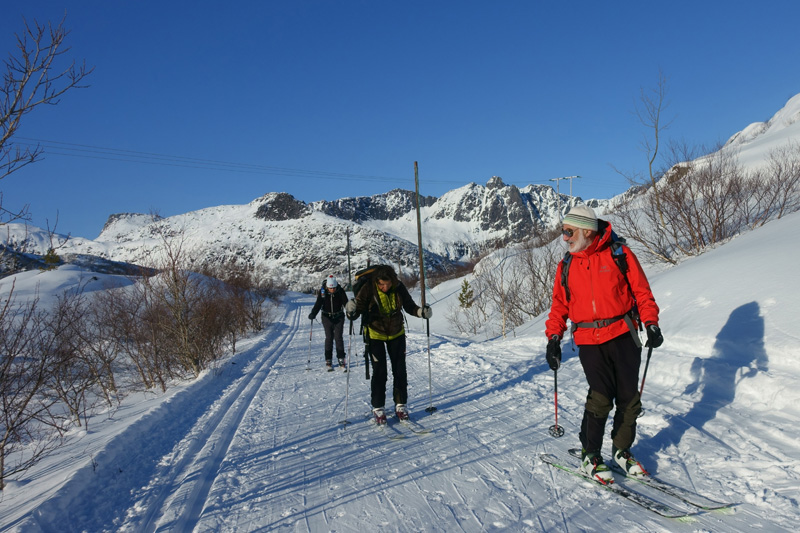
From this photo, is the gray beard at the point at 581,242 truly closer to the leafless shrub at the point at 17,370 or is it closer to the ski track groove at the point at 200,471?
the ski track groove at the point at 200,471

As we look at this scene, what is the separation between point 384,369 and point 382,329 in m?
0.53

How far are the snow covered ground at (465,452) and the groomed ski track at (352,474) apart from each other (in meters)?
0.02

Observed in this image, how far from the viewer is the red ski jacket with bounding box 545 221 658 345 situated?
3.50 metres

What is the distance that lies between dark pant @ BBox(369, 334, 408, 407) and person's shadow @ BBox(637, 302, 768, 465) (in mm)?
2765

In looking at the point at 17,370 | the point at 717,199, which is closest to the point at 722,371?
the point at 17,370

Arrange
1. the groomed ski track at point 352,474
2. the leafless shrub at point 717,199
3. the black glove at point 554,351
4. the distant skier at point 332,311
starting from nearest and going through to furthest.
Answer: the groomed ski track at point 352,474
the black glove at point 554,351
the distant skier at point 332,311
the leafless shrub at point 717,199

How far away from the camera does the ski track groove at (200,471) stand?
3.59m

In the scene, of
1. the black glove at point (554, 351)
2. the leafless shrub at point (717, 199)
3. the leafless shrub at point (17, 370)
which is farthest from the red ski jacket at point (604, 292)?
the leafless shrub at point (717, 199)

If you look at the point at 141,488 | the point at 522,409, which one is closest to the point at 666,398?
the point at 522,409

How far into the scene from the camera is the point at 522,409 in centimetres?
573

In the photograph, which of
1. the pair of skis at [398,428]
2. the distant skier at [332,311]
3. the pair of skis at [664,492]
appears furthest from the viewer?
the distant skier at [332,311]

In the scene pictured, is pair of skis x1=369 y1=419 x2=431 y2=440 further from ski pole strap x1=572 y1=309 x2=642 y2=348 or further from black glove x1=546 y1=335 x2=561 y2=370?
ski pole strap x1=572 y1=309 x2=642 y2=348

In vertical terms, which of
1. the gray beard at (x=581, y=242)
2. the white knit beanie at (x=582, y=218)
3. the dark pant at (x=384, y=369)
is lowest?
the dark pant at (x=384, y=369)

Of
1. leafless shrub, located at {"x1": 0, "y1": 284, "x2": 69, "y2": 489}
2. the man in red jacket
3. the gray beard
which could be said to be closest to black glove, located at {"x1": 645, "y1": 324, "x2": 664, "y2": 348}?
the man in red jacket
